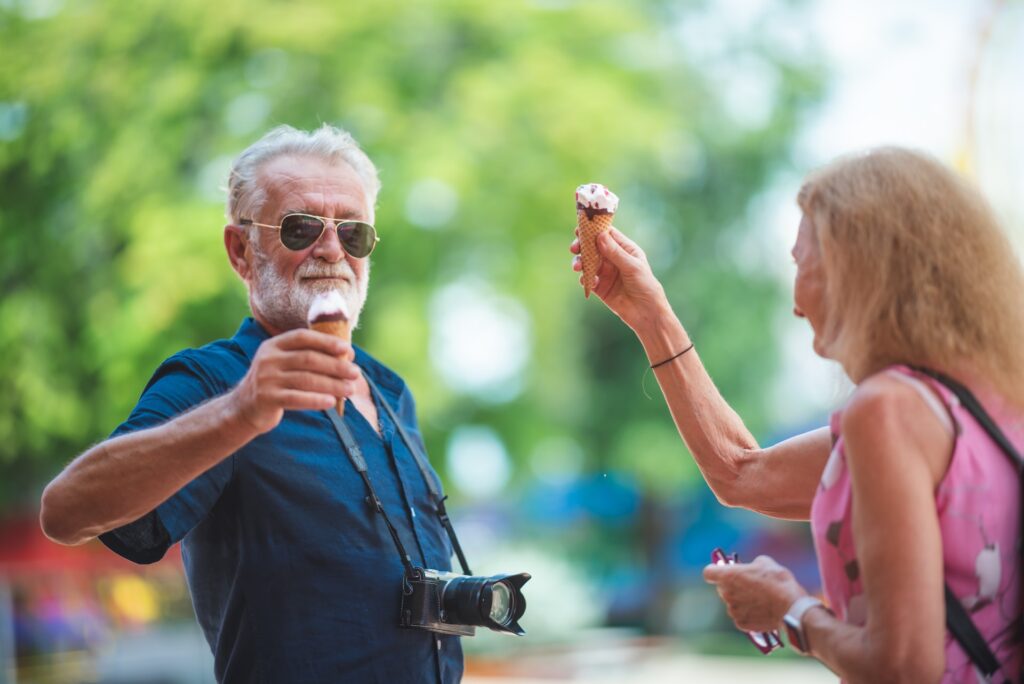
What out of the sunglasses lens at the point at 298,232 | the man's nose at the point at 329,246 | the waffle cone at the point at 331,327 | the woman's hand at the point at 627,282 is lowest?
the waffle cone at the point at 331,327

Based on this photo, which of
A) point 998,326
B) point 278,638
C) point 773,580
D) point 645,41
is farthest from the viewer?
point 645,41

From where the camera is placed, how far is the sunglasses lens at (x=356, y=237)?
274 cm

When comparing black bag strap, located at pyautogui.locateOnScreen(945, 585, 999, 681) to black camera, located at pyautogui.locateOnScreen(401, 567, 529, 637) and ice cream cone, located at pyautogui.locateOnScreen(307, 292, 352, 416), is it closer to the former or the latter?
black camera, located at pyautogui.locateOnScreen(401, 567, 529, 637)

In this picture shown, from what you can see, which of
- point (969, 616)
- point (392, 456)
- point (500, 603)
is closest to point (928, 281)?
point (969, 616)

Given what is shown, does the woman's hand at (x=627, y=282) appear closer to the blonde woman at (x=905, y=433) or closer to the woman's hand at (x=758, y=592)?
the blonde woman at (x=905, y=433)

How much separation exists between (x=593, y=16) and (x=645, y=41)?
119 cm

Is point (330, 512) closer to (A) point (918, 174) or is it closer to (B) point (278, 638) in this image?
(B) point (278, 638)

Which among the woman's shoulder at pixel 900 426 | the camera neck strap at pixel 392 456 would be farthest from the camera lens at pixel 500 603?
the woman's shoulder at pixel 900 426

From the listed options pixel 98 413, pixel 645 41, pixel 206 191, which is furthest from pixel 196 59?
pixel 645 41

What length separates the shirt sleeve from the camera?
225 cm

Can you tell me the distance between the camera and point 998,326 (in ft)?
6.20

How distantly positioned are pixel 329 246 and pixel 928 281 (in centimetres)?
139

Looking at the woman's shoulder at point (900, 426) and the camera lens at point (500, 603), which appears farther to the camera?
the camera lens at point (500, 603)

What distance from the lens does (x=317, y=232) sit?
2703mm
